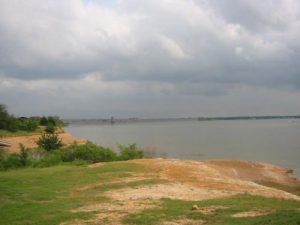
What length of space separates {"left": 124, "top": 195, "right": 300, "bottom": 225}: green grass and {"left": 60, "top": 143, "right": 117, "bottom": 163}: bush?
15.0 meters

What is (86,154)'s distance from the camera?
27.5 meters

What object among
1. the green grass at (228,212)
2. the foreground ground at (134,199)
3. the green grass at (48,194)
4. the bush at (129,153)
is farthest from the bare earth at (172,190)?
the bush at (129,153)

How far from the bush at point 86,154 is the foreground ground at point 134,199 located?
17.7 feet

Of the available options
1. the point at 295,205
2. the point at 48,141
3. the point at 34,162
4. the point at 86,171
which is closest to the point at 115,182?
the point at 86,171

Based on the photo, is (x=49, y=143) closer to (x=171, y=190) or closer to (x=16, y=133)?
(x=171, y=190)

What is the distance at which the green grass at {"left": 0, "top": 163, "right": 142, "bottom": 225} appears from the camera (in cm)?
1108

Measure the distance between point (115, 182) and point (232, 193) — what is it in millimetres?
4854

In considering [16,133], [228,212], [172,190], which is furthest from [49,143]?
[228,212]

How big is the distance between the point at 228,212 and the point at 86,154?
17728mm

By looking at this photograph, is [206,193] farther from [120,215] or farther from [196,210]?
[120,215]

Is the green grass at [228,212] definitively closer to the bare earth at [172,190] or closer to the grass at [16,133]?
the bare earth at [172,190]

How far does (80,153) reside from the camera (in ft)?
90.7

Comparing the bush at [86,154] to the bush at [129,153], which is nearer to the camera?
the bush at [86,154]

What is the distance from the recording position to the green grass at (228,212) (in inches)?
368
